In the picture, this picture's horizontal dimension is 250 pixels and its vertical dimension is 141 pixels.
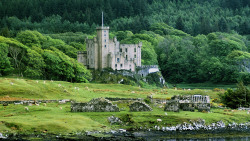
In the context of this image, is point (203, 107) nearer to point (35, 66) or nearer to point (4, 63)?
point (35, 66)

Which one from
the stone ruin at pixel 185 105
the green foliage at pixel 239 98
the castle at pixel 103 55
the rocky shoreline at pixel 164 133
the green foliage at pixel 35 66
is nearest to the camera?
the rocky shoreline at pixel 164 133

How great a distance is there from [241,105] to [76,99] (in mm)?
26171

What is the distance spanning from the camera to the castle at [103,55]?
13600cm

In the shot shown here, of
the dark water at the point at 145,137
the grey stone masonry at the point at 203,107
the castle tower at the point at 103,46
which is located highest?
the castle tower at the point at 103,46

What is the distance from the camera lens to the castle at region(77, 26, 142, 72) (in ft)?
446

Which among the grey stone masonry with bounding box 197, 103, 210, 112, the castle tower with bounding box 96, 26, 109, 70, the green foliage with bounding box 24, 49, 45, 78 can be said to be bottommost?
the grey stone masonry with bounding box 197, 103, 210, 112

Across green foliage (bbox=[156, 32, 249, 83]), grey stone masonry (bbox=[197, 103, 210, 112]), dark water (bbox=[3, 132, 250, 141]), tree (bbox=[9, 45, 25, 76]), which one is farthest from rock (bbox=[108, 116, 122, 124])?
green foliage (bbox=[156, 32, 249, 83])

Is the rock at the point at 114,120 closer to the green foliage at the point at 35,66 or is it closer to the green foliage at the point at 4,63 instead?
the green foliage at the point at 35,66

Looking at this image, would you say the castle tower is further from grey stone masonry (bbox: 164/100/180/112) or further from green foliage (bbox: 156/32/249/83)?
grey stone masonry (bbox: 164/100/180/112)

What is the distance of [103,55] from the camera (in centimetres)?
13650

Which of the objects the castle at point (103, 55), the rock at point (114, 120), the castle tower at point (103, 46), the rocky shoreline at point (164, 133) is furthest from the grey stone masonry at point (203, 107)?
Answer: the castle tower at point (103, 46)

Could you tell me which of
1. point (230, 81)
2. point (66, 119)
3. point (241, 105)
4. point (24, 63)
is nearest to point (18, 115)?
point (66, 119)

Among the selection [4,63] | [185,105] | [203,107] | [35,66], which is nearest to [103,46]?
[35,66]

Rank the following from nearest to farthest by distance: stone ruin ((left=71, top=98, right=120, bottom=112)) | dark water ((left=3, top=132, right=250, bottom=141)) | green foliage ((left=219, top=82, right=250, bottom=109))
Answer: dark water ((left=3, top=132, right=250, bottom=141))
stone ruin ((left=71, top=98, right=120, bottom=112))
green foliage ((left=219, top=82, right=250, bottom=109))
